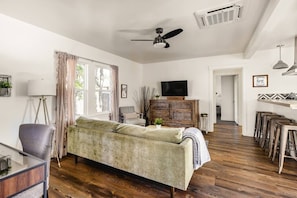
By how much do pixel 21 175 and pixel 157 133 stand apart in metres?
1.38

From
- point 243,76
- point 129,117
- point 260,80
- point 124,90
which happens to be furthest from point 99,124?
point 260,80

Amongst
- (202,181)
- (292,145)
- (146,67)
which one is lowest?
(202,181)

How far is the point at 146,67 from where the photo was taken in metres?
6.16

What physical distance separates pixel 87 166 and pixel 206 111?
3.91 metres

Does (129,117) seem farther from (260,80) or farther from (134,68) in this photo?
(260,80)

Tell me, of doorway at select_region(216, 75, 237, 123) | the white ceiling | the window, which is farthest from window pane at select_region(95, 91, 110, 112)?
doorway at select_region(216, 75, 237, 123)

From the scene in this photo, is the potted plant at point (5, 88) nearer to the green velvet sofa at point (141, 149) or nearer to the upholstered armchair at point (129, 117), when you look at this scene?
the green velvet sofa at point (141, 149)

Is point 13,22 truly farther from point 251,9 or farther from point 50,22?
point 251,9

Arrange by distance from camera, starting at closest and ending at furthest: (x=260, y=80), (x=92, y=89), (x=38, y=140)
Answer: (x=38, y=140)
(x=92, y=89)
(x=260, y=80)

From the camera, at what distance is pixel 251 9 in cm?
228

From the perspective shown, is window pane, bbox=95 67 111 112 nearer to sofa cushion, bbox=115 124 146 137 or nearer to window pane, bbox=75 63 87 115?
window pane, bbox=75 63 87 115

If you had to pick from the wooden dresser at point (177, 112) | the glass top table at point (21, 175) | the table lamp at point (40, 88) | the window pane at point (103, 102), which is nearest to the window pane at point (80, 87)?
the window pane at point (103, 102)

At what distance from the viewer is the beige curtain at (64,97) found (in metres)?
3.08

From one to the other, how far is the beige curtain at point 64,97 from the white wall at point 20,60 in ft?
0.51
